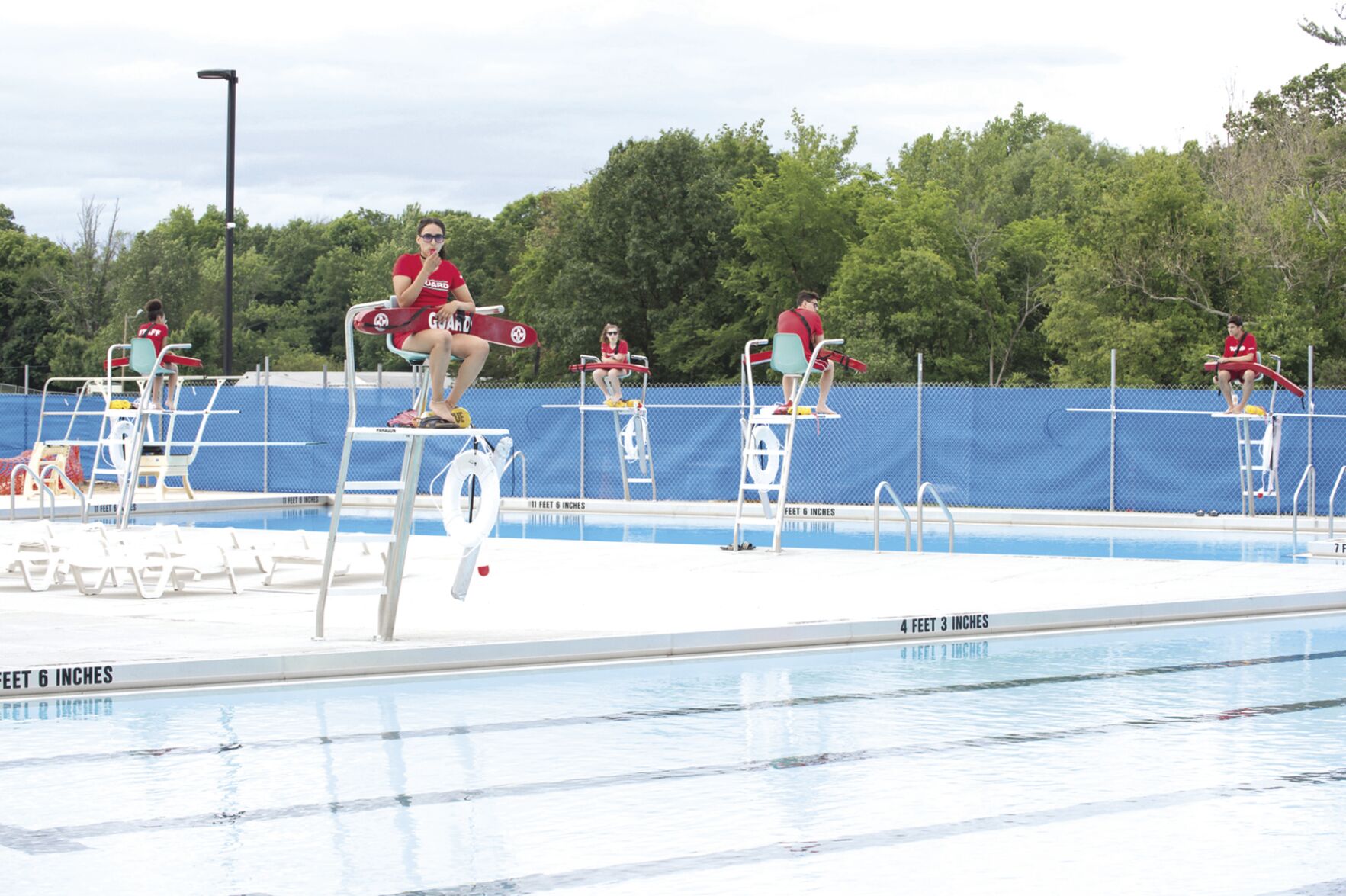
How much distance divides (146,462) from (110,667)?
1795 centimetres

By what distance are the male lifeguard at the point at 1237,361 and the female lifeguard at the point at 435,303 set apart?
16889mm

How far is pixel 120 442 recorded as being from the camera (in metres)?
25.5

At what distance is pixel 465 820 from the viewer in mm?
6449

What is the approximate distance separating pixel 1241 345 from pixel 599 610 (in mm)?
16142

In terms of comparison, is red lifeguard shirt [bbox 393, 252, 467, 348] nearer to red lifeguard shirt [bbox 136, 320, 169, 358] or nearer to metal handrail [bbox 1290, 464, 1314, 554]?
metal handrail [bbox 1290, 464, 1314, 554]

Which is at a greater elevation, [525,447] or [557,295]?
[557,295]

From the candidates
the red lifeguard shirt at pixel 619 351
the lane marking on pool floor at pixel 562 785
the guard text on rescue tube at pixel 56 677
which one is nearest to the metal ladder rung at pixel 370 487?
the guard text on rescue tube at pixel 56 677

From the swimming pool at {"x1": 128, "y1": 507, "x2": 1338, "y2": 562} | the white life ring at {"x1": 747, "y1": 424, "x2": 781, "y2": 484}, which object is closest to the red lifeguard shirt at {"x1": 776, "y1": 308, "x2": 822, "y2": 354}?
the white life ring at {"x1": 747, "y1": 424, "x2": 781, "y2": 484}

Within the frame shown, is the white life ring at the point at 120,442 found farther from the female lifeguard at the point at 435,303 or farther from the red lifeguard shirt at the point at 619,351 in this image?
the female lifeguard at the point at 435,303

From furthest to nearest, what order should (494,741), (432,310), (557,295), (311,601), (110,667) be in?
(557,295), (311,601), (432,310), (110,667), (494,741)

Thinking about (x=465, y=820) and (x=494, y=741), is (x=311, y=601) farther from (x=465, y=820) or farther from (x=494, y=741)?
(x=465, y=820)

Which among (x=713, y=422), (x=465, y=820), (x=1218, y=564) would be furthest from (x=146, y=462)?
(x=465, y=820)

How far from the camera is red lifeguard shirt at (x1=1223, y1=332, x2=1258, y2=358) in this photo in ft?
82.7

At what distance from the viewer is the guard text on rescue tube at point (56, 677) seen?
929 centimetres
